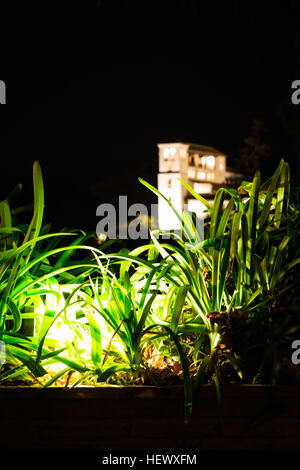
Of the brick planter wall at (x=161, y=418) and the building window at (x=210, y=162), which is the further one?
the building window at (x=210, y=162)

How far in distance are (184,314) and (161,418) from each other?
0.32 metres

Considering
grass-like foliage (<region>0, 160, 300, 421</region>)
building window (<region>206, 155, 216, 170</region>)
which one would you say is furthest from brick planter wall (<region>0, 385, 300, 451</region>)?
building window (<region>206, 155, 216, 170</region>)

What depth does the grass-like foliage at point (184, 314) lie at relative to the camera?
0.92 m

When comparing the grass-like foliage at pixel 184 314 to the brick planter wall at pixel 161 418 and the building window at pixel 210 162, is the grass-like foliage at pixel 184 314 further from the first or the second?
the building window at pixel 210 162

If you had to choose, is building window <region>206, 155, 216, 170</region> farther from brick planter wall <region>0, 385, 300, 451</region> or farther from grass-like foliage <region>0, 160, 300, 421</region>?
brick planter wall <region>0, 385, 300, 451</region>

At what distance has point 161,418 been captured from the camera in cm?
83

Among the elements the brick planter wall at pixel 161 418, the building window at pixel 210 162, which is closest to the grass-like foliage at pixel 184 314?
the brick planter wall at pixel 161 418

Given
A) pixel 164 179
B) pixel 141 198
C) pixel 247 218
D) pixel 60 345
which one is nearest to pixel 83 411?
pixel 60 345

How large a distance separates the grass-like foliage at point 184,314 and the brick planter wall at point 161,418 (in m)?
0.06

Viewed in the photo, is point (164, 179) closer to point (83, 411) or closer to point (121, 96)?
point (121, 96)

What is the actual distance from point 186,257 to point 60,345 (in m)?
0.32

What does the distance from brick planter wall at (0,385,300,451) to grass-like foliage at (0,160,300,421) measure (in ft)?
0.18

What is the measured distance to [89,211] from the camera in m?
12.9

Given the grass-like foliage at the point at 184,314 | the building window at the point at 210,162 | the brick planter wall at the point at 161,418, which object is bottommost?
the brick planter wall at the point at 161,418
